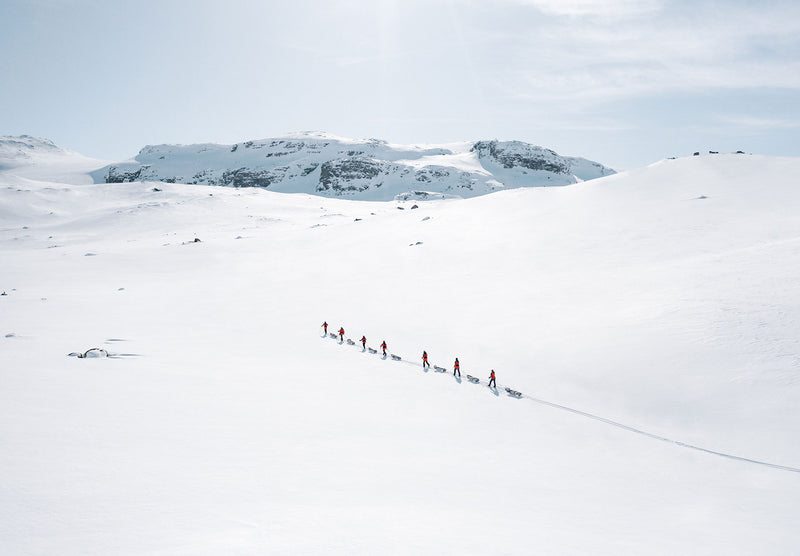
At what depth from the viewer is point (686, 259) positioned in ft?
110

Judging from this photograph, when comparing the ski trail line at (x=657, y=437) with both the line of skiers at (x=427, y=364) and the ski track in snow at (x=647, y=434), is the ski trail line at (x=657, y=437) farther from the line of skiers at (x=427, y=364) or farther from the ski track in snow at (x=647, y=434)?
the line of skiers at (x=427, y=364)

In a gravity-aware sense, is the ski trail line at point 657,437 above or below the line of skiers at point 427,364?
below

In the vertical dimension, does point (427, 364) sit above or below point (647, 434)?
A: above

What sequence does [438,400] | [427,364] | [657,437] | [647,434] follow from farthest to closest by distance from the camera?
1. [427,364]
2. [438,400]
3. [647,434]
4. [657,437]

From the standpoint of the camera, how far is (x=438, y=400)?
1905cm

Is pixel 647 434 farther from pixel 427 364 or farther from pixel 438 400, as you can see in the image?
pixel 427 364

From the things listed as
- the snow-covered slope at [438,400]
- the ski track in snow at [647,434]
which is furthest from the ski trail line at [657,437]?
the snow-covered slope at [438,400]

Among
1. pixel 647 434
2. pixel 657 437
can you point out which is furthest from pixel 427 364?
pixel 657 437

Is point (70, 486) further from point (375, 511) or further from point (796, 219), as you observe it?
point (796, 219)

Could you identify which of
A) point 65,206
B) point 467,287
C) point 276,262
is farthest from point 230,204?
point 467,287

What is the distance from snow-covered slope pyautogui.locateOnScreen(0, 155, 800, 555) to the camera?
9.48 meters

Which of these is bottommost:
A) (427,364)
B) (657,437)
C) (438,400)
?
(657,437)

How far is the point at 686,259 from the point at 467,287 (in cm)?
1596

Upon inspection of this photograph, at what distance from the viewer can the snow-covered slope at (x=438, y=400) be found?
9.48 m
